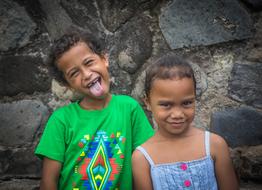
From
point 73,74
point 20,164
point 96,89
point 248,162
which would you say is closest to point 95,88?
point 96,89

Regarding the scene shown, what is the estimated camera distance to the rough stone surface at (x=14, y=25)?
6.99 feet

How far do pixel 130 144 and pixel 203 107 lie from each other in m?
0.42

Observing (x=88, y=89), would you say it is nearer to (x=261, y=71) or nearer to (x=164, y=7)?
(x=164, y=7)

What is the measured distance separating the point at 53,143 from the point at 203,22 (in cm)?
91

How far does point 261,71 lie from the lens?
1.96 m

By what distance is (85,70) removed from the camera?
6.17 feet

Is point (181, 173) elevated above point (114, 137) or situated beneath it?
situated beneath

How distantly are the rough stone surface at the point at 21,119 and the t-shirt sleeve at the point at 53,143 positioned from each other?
28cm

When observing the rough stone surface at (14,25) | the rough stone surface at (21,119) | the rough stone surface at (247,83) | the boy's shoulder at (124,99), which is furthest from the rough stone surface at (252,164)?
the rough stone surface at (14,25)

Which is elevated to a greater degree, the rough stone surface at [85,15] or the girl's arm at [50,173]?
the rough stone surface at [85,15]

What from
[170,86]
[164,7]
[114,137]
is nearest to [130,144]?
[114,137]

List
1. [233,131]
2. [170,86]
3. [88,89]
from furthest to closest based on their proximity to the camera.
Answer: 1. [233,131]
2. [88,89]
3. [170,86]

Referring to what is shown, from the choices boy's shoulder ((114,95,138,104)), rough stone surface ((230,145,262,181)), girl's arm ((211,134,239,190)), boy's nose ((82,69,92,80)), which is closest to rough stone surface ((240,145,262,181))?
rough stone surface ((230,145,262,181))

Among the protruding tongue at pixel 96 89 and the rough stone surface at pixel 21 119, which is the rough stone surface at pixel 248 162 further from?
the rough stone surface at pixel 21 119
